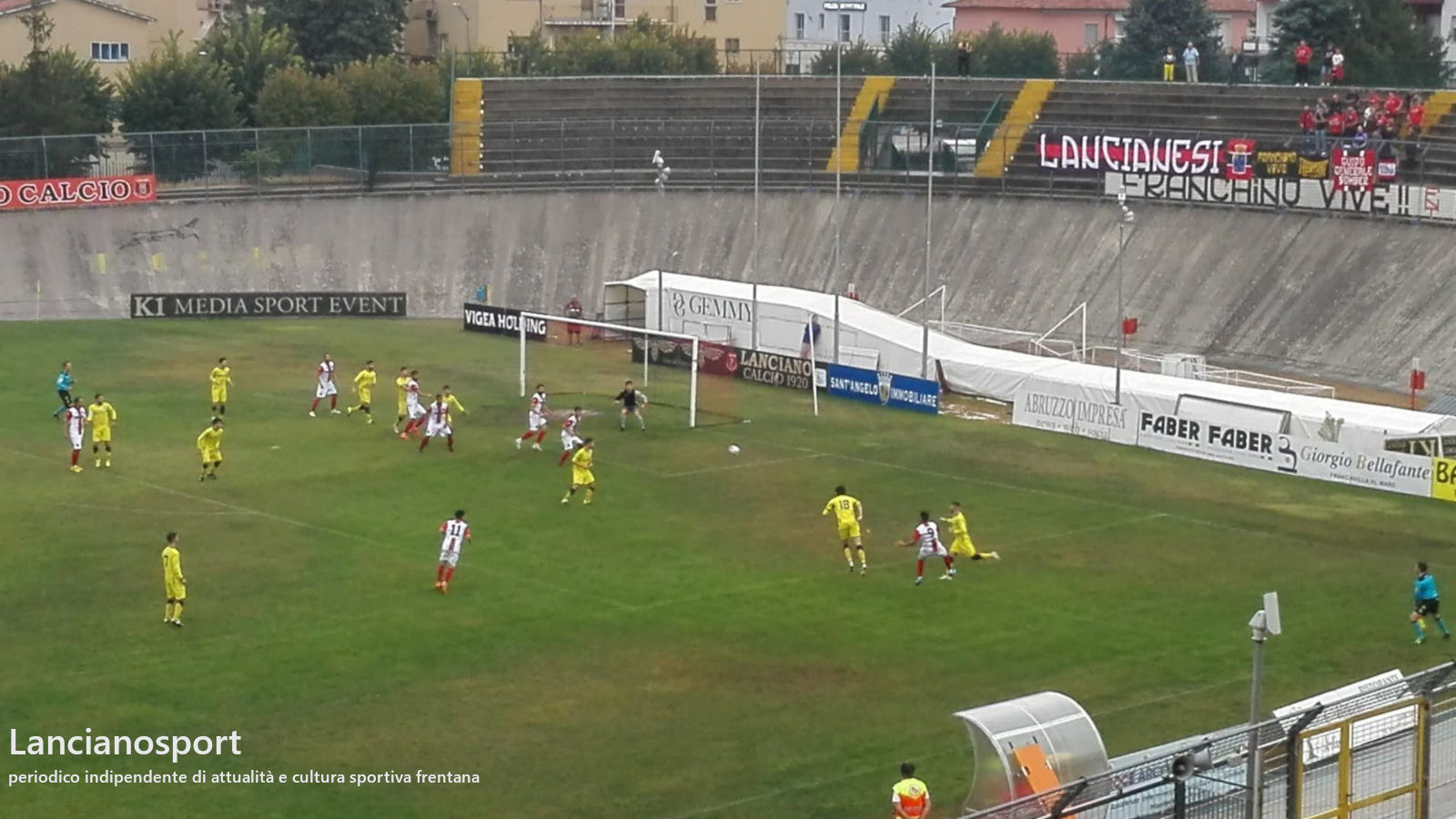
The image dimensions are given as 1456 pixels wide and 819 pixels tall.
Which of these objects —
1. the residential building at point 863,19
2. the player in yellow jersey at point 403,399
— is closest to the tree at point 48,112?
the player in yellow jersey at point 403,399

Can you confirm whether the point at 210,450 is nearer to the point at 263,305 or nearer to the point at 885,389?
the point at 885,389

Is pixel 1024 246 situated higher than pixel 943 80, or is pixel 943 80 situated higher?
pixel 943 80

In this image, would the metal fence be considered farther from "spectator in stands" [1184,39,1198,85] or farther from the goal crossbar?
"spectator in stands" [1184,39,1198,85]

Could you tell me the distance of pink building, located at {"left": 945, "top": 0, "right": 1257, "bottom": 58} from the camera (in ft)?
423

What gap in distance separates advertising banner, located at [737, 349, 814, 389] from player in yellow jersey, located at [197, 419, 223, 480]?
1815 cm

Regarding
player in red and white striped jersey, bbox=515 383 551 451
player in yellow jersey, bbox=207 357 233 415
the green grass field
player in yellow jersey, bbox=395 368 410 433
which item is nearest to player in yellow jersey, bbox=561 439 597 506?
the green grass field

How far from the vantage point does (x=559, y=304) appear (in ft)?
244

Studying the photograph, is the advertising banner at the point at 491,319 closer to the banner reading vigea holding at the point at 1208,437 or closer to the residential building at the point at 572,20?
the banner reading vigea holding at the point at 1208,437

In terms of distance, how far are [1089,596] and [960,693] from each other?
661 cm

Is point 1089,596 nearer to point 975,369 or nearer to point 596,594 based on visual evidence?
point 596,594

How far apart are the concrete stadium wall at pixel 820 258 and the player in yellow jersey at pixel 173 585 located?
104 ft

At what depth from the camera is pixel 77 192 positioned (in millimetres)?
73688

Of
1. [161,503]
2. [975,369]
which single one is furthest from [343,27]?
[161,503]

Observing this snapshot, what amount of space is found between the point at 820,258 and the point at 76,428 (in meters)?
33.2
